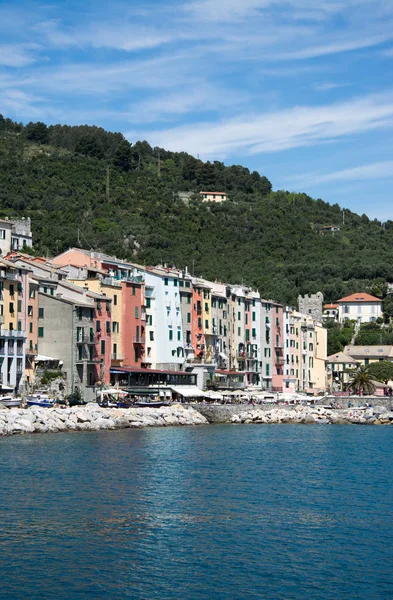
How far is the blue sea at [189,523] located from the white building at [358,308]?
9251 cm

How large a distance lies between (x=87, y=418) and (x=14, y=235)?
47.2m

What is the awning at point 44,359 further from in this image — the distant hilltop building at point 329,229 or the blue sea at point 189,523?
the distant hilltop building at point 329,229

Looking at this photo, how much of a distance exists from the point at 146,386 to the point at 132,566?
5565cm

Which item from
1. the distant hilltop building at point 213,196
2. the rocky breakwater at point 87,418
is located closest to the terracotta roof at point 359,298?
the distant hilltop building at point 213,196

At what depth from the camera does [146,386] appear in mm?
81750

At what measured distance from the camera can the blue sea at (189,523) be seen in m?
24.7

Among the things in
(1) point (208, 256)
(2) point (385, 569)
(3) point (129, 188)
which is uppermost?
(3) point (129, 188)

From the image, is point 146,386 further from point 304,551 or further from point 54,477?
point 304,551

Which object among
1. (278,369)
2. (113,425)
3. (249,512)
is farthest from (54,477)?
(278,369)

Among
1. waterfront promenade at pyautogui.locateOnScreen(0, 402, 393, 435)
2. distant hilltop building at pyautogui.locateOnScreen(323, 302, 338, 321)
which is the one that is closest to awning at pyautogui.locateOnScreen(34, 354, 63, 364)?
waterfront promenade at pyautogui.locateOnScreen(0, 402, 393, 435)

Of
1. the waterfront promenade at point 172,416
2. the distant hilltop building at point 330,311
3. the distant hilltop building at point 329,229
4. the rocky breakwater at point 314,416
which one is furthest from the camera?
the distant hilltop building at point 329,229

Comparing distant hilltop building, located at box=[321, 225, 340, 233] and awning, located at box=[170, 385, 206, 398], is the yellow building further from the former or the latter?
distant hilltop building, located at box=[321, 225, 340, 233]

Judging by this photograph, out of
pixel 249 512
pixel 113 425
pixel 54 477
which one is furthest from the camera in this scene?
pixel 113 425

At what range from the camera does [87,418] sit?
64500mm
